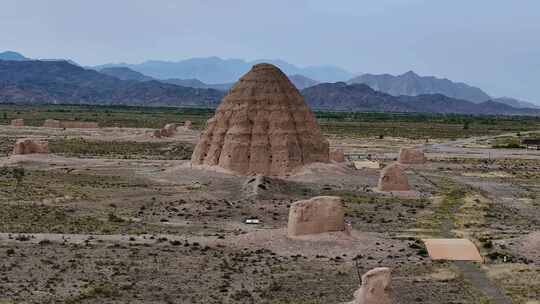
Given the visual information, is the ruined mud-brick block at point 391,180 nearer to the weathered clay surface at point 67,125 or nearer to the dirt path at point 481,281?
the dirt path at point 481,281

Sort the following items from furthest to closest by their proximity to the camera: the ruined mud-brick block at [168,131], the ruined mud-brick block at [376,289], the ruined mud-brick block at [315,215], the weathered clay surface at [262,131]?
the ruined mud-brick block at [168,131], the weathered clay surface at [262,131], the ruined mud-brick block at [315,215], the ruined mud-brick block at [376,289]

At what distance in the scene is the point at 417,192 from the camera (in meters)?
40.6

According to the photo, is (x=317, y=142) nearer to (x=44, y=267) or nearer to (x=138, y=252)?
(x=138, y=252)

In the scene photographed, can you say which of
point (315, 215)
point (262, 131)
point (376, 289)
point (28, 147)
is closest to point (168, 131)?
point (28, 147)

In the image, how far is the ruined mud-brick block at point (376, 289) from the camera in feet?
54.9

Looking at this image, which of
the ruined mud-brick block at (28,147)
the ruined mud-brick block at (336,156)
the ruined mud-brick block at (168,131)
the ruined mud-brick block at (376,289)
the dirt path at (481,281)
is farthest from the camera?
the ruined mud-brick block at (168,131)

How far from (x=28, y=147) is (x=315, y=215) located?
34127mm

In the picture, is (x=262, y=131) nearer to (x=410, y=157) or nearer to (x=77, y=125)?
(x=410, y=157)

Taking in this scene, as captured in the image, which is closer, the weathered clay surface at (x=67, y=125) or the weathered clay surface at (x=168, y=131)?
the weathered clay surface at (x=168, y=131)

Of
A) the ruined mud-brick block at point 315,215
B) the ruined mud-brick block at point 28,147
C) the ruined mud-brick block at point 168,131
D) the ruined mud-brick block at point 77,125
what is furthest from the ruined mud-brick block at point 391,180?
the ruined mud-brick block at point 77,125

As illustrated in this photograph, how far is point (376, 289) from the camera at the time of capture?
54.9 ft

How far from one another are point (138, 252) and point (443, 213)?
1605 centimetres

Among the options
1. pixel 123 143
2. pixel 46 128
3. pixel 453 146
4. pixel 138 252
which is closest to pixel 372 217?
pixel 138 252

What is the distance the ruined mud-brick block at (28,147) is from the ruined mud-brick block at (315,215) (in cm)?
3287
